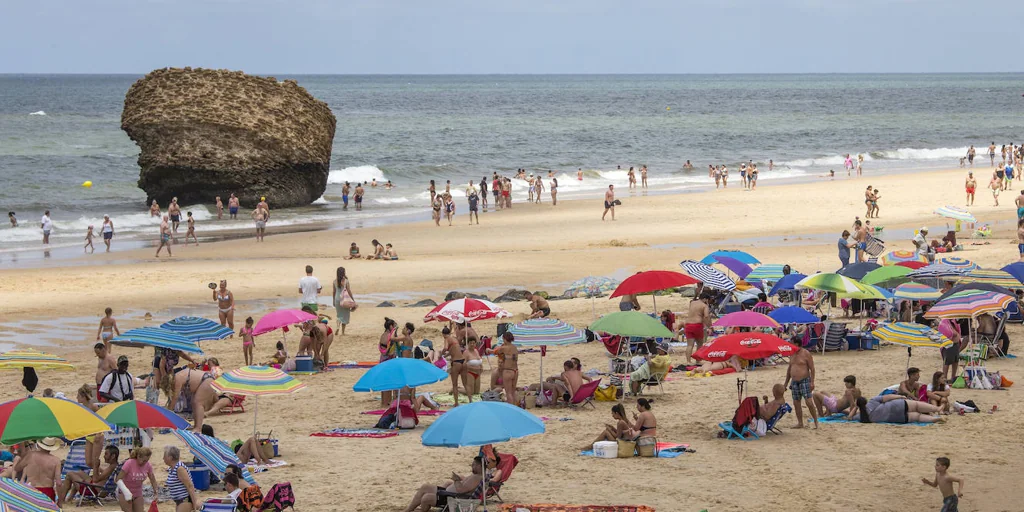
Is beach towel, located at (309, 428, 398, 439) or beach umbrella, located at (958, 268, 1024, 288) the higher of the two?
beach umbrella, located at (958, 268, 1024, 288)

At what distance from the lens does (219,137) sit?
40.2m

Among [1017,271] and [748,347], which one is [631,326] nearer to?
[748,347]

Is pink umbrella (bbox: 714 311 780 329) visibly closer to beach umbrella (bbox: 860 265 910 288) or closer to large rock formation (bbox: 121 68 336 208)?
beach umbrella (bbox: 860 265 910 288)

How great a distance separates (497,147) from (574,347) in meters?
55.4

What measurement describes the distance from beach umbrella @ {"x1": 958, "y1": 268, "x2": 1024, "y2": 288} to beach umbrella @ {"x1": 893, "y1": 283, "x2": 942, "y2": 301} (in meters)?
0.69

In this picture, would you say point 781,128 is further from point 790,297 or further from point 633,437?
point 633,437

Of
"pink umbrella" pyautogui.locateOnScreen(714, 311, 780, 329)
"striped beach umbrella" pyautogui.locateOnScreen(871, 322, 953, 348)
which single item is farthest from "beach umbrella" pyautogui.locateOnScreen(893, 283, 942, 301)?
"pink umbrella" pyautogui.locateOnScreen(714, 311, 780, 329)

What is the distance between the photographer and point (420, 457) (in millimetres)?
12305

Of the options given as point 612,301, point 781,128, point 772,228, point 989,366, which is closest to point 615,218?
point 772,228

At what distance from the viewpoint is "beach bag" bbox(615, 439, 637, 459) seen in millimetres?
12109

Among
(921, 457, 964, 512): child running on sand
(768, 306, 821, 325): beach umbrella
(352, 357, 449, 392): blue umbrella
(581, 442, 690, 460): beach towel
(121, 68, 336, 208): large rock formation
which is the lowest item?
(581, 442, 690, 460): beach towel

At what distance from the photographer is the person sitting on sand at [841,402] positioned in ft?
44.0

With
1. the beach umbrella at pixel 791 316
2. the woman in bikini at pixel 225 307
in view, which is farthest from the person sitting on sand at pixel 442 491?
the woman in bikini at pixel 225 307

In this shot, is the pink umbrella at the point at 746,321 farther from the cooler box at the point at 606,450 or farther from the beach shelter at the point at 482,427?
the beach shelter at the point at 482,427
